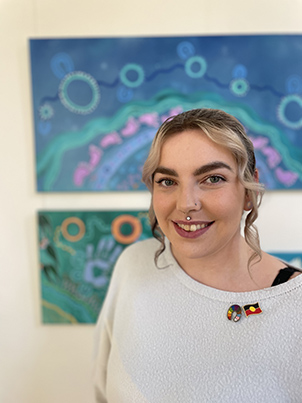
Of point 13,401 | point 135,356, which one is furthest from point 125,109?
point 13,401

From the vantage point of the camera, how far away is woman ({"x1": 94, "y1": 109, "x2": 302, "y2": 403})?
2.51 feet

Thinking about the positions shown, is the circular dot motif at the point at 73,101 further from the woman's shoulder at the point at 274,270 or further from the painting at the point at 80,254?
the woman's shoulder at the point at 274,270

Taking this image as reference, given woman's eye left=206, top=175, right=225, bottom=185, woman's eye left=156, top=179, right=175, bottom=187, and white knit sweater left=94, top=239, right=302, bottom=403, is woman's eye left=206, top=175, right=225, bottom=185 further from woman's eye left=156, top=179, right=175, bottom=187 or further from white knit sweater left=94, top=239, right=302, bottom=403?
white knit sweater left=94, top=239, right=302, bottom=403

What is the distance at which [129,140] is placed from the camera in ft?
4.40

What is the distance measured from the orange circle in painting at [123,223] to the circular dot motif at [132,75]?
554 millimetres

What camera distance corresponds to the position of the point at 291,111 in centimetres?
130

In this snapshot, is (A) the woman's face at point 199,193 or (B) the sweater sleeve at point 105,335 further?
(B) the sweater sleeve at point 105,335

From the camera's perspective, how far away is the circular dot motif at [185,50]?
50.5 inches

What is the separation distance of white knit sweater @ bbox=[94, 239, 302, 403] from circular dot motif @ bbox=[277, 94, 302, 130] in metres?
0.75

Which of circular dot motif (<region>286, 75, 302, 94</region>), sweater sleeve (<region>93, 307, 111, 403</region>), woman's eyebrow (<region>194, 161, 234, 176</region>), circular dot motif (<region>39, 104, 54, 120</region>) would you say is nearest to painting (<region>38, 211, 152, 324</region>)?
sweater sleeve (<region>93, 307, 111, 403</region>)

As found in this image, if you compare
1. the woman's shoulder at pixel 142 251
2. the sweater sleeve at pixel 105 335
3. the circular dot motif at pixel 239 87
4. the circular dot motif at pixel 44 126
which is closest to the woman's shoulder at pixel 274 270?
the woman's shoulder at pixel 142 251

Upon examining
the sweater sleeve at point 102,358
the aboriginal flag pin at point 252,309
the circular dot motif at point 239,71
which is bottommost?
the sweater sleeve at point 102,358

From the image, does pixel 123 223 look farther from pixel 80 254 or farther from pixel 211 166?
pixel 211 166

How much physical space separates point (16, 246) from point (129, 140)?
0.70 metres
